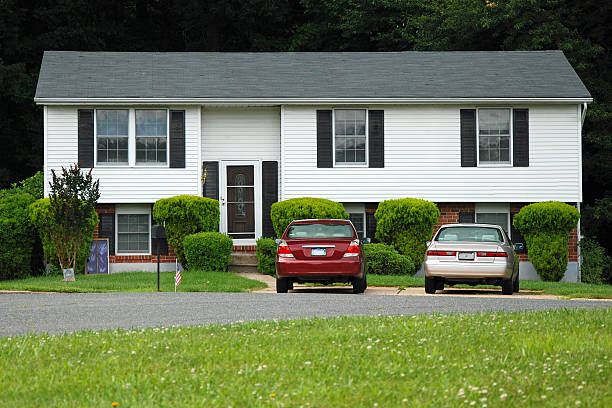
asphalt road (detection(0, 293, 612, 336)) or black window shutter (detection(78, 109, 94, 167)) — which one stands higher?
black window shutter (detection(78, 109, 94, 167))

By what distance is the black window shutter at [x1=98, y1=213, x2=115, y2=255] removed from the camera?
26516mm

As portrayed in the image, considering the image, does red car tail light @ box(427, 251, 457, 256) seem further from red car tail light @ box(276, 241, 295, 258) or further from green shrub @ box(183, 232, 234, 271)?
green shrub @ box(183, 232, 234, 271)

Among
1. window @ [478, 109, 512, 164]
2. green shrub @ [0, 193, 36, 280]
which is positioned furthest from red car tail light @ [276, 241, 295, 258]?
window @ [478, 109, 512, 164]

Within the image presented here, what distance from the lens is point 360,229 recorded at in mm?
27453

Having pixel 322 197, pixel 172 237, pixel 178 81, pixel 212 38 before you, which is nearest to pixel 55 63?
pixel 178 81

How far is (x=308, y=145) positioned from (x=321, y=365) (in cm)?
1908

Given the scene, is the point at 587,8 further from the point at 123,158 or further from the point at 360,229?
the point at 123,158

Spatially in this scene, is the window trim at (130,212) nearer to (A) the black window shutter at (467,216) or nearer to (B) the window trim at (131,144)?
(B) the window trim at (131,144)

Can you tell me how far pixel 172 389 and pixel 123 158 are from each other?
789 inches

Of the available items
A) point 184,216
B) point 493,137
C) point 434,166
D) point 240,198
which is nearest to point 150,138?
point 184,216

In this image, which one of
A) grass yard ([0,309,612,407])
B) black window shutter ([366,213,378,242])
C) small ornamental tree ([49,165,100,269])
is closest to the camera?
grass yard ([0,309,612,407])

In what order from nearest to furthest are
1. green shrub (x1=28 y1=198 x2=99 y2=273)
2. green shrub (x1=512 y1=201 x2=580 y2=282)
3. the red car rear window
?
1. the red car rear window
2. green shrub (x1=28 y1=198 x2=99 y2=273)
3. green shrub (x1=512 y1=201 x2=580 y2=282)

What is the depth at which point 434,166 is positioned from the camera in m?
27.1

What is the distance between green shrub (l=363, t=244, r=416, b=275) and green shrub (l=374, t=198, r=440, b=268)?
1.02m
